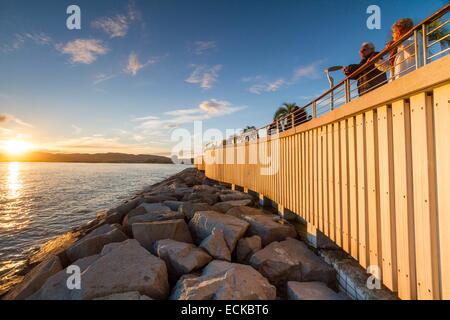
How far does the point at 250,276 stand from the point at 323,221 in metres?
2.33

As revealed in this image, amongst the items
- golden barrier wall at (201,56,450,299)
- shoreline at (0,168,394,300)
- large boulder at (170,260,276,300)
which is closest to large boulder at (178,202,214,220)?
shoreline at (0,168,394,300)

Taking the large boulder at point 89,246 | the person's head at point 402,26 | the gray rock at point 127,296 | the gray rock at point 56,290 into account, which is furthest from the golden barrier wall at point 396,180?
the large boulder at point 89,246

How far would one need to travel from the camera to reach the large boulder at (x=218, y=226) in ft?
16.3

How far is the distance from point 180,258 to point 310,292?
2.13 metres

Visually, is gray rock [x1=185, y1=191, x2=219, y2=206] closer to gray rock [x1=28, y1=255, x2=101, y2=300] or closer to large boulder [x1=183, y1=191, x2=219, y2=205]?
large boulder [x1=183, y1=191, x2=219, y2=205]

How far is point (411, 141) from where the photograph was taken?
278 centimetres

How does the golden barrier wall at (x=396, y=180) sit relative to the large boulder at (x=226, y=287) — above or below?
above

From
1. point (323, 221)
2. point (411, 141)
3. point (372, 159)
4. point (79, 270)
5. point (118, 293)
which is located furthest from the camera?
point (323, 221)

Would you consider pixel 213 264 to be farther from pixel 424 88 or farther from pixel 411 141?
pixel 424 88

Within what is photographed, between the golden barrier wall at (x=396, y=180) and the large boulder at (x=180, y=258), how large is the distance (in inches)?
102

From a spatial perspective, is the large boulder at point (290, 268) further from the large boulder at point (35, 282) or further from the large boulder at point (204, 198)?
the large boulder at point (204, 198)

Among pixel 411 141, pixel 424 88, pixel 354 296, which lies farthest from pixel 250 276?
pixel 424 88

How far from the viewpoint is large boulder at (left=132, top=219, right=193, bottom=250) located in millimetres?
5091

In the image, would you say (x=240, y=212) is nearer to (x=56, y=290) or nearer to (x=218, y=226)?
(x=218, y=226)
